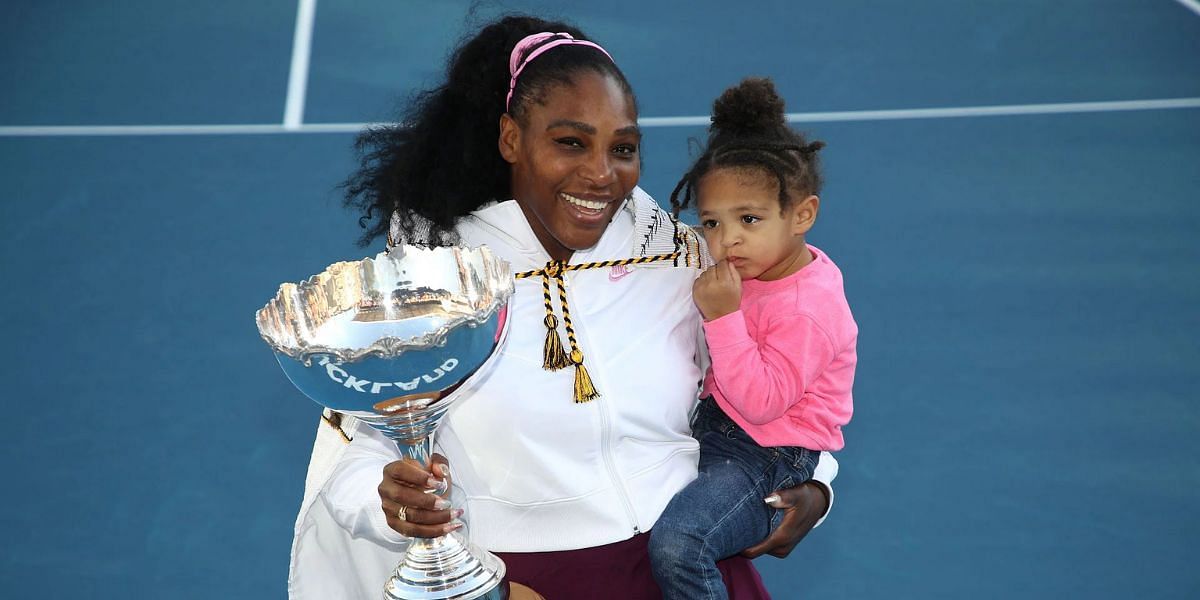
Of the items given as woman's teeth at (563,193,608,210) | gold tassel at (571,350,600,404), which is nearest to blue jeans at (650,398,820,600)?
gold tassel at (571,350,600,404)

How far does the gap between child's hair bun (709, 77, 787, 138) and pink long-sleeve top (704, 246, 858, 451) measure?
0.27 metres

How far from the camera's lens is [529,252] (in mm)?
2598

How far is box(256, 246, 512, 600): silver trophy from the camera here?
199 cm

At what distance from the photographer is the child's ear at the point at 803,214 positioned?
2.66 metres

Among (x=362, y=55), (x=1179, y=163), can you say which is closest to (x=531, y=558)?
(x=1179, y=163)

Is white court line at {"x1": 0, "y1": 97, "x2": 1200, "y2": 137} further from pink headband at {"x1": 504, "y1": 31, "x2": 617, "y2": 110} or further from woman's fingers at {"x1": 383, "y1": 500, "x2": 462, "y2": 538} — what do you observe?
woman's fingers at {"x1": 383, "y1": 500, "x2": 462, "y2": 538}

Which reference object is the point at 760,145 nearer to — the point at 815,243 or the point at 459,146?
the point at 459,146

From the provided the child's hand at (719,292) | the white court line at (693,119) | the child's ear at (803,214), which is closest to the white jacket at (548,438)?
the child's hand at (719,292)

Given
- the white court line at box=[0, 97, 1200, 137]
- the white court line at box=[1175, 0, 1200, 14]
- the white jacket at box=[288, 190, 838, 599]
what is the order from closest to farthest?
the white jacket at box=[288, 190, 838, 599]
the white court line at box=[0, 97, 1200, 137]
the white court line at box=[1175, 0, 1200, 14]

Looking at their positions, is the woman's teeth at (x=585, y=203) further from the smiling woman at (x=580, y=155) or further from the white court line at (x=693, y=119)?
the white court line at (x=693, y=119)

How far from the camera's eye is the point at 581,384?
2.49 m

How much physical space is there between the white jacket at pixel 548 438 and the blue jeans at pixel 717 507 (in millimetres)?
51

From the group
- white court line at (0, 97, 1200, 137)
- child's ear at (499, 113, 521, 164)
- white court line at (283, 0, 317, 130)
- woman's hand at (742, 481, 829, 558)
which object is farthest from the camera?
white court line at (283, 0, 317, 130)

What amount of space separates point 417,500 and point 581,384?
446 millimetres
